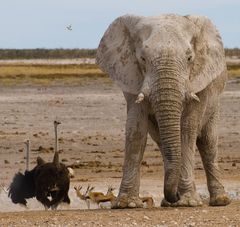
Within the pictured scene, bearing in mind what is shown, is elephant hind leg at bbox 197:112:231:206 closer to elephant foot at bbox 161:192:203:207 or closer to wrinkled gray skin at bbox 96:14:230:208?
wrinkled gray skin at bbox 96:14:230:208

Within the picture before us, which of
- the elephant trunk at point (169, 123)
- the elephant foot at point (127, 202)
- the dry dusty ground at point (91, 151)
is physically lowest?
the dry dusty ground at point (91, 151)

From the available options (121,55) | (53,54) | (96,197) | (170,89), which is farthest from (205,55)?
(53,54)

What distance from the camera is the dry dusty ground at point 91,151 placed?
13.2 m

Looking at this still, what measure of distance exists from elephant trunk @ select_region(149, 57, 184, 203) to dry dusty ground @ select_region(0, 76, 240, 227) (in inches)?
14.7

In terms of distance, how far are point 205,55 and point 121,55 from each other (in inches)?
35.5

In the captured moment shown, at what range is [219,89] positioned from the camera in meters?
14.9

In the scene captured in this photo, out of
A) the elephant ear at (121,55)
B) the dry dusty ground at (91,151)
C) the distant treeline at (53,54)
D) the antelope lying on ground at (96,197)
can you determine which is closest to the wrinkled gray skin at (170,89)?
the elephant ear at (121,55)

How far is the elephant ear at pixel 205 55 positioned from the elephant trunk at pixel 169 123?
63 centimetres

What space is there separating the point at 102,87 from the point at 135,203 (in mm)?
29979

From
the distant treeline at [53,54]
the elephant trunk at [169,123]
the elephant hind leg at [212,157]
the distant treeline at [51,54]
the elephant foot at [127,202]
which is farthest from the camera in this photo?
the distant treeline at [51,54]

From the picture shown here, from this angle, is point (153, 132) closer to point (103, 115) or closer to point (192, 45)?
point (192, 45)

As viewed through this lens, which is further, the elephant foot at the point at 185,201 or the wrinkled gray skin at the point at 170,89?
the elephant foot at the point at 185,201

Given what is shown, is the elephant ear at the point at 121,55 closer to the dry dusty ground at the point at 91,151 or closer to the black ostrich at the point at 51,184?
the dry dusty ground at the point at 91,151

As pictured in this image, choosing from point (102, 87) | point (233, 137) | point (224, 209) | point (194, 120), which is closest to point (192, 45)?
point (194, 120)
